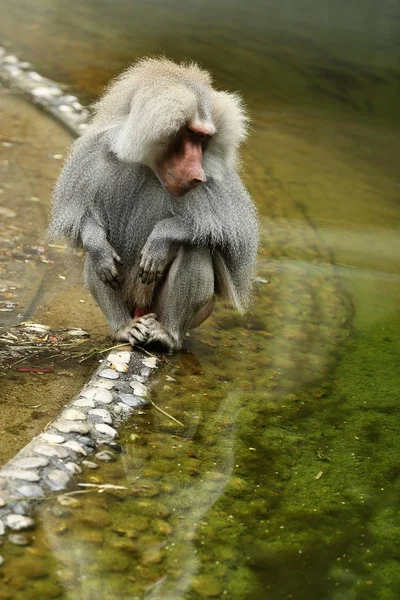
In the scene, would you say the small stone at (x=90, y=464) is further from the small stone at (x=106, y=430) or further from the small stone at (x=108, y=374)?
the small stone at (x=108, y=374)

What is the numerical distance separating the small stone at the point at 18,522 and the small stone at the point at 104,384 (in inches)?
45.7

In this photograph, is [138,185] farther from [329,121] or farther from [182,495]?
[329,121]

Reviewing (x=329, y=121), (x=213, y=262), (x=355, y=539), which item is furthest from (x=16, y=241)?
(x=329, y=121)

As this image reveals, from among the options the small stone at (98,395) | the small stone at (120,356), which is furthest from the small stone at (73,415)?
the small stone at (120,356)

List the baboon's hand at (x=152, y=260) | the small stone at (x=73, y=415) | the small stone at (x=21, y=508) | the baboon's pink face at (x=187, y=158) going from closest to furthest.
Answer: the small stone at (x=21, y=508) < the small stone at (x=73, y=415) < the baboon's pink face at (x=187, y=158) < the baboon's hand at (x=152, y=260)

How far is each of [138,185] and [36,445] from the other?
1.59m

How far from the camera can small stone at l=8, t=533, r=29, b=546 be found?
313 centimetres

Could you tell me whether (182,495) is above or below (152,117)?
below

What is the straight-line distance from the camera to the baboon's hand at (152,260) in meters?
4.65

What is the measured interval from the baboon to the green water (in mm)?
439

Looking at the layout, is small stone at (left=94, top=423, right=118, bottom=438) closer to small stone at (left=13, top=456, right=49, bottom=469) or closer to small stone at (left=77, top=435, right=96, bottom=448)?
small stone at (left=77, top=435, right=96, bottom=448)

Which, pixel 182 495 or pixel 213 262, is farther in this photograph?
pixel 213 262

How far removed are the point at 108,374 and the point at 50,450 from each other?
0.90 meters

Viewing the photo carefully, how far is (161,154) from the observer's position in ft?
14.6
